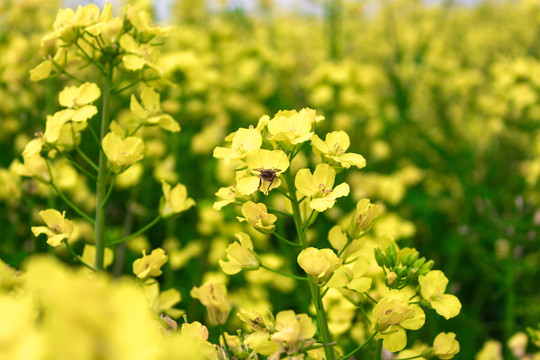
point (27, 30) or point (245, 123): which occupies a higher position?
point (27, 30)

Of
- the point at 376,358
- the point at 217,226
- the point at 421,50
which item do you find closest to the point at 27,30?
the point at 217,226

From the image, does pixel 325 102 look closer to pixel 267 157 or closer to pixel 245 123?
pixel 245 123

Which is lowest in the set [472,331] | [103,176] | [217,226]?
[472,331]

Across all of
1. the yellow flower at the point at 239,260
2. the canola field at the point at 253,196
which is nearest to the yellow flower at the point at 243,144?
the canola field at the point at 253,196

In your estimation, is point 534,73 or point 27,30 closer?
point 534,73

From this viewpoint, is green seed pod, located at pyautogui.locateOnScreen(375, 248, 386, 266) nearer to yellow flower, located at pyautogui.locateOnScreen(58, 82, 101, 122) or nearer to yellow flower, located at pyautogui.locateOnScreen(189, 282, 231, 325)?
yellow flower, located at pyautogui.locateOnScreen(189, 282, 231, 325)

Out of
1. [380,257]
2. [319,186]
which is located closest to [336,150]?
[319,186]

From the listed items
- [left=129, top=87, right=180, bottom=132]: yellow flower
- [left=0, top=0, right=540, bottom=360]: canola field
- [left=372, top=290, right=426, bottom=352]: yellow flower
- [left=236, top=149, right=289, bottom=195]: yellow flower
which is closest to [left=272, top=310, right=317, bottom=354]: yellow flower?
[left=0, top=0, right=540, bottom=360]: canola field

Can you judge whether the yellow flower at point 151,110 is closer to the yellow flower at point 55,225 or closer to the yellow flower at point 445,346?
the yellow flower at point 55,225
